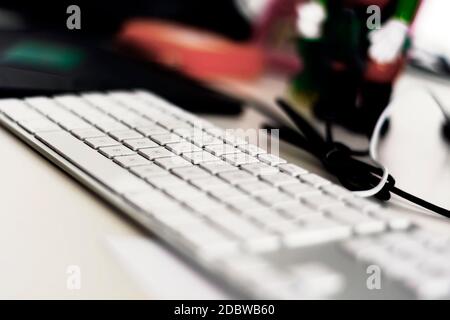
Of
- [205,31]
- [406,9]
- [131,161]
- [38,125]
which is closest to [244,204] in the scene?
[131,161]

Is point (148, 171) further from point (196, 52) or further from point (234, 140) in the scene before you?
point (196, 52)

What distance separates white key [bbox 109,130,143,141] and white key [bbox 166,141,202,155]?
1.3 inches

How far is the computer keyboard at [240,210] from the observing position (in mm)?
267

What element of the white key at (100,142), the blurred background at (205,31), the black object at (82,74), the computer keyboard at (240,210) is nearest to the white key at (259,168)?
the computer keyboard at (240,210)

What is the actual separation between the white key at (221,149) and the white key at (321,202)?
94 millimetres

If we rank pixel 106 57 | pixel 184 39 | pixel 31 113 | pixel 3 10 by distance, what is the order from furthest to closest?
1. pixel 3 10
2. pixel 184 39
3. pixel 106 57
4. pixel 31 113

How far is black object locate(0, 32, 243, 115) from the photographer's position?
55cm

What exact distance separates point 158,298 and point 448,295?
139 mm

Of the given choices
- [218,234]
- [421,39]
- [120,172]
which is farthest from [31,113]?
[421,39]

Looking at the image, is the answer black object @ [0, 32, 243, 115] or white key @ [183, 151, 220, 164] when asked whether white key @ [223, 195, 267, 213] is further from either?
black object @ [0, 32, 243, 115]

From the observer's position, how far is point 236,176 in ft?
1.21

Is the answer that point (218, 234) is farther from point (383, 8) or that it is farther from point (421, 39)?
point (421, 39)

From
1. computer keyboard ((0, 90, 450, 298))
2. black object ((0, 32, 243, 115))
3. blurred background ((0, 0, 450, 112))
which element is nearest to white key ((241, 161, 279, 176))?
computer keyboard ((0, 90, 450, 298))

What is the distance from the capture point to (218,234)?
284 millimetres
